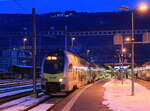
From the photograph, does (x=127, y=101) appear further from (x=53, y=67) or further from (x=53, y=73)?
(x=53, y=67)

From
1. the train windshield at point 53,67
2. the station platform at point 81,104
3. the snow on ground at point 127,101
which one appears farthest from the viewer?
the train windshield at point 53,67

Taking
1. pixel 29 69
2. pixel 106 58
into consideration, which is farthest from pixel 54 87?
pixel 106 58

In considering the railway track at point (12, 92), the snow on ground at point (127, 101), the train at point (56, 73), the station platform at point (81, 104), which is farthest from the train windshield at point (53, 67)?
the snow on ground at point (127, 101)

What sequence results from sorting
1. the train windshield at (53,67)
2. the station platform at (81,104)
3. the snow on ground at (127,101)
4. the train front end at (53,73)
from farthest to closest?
1. the train windshield at (53,67)
2. the train front end at (53,73)
3. the station platform at (81,104)
4. the snow on ground at (127,101)

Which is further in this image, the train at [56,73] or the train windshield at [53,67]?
the train windshield at [53,67]

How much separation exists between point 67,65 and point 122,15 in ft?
592

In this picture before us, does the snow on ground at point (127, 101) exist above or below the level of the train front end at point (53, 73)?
below

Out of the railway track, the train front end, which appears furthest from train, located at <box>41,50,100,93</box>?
the railway track

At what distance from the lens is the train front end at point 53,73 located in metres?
18.0

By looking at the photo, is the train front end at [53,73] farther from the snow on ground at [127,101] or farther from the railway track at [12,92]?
the snow on ground at [127,101]

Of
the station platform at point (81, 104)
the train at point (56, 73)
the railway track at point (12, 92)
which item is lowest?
the railway track at point (12, 92)

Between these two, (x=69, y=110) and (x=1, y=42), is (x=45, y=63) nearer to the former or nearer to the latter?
(x=69, y=110)

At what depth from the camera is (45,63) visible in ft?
62.2

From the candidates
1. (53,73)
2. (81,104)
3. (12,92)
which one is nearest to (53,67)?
(53,73)
